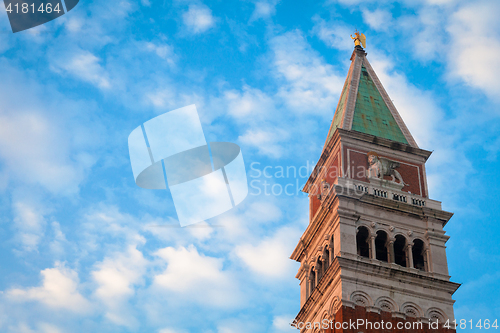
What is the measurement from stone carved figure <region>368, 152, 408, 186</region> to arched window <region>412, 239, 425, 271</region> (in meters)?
6.42

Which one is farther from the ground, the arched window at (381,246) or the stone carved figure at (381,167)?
the stone carved figure at (381,167)

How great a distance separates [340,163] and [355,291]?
13797 mm

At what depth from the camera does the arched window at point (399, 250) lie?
55.4 metres

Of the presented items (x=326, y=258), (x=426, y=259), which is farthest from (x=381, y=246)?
(x=326, y=258)

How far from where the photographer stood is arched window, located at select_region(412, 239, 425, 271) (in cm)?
5512

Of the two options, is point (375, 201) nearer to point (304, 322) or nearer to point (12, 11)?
point (304, 322)

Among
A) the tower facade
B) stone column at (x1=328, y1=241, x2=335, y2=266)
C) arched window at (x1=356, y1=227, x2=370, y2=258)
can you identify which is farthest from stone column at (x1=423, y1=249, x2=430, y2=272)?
stone column at (x1=328, y1=241, x2=335, y2=266)

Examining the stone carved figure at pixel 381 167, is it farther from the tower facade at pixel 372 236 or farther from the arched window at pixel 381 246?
the arched window at pixel 381 246

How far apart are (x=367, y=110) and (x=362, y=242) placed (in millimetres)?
16526

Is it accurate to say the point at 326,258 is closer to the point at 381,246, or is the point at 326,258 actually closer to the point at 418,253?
the point at 381,246

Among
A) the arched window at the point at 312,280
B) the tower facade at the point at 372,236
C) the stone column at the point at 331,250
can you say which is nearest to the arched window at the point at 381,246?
the tower facade at the point at 372,236

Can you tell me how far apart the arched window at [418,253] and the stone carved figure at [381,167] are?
6.42 m

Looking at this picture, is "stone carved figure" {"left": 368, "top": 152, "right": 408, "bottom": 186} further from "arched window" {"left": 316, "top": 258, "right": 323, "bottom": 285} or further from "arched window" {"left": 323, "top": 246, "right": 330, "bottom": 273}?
"arched window" {"left": 316, "top": 258, "right": 323, "bottom": 285}

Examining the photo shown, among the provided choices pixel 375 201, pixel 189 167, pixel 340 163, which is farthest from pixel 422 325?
pixel 189 167
